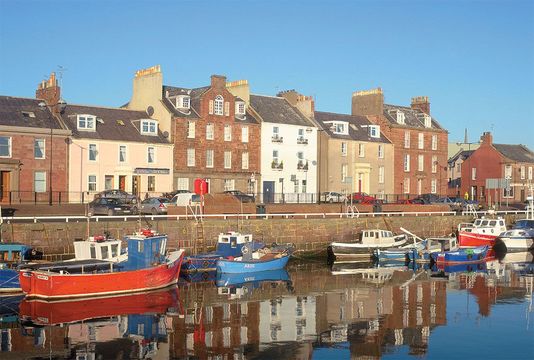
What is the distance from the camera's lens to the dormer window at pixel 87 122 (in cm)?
5600

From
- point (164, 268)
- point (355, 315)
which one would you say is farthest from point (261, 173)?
point (355, 315)

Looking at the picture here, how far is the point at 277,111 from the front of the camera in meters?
69.6

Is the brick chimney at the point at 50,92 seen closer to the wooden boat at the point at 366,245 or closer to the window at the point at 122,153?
the window at the point at 122,153

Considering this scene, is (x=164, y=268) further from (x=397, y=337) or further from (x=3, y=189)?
(x=3, y=189)

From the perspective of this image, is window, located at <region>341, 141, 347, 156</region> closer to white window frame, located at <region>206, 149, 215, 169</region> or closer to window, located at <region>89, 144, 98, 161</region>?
white window frame, located at <region>206, 149, 215, 169</region>

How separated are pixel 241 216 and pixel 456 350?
2410 centimetres

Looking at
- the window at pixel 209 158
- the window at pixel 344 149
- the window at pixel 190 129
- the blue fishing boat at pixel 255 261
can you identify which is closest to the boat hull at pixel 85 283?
the blue fishing boat at pixel 255 261

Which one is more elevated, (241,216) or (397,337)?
(241,216)

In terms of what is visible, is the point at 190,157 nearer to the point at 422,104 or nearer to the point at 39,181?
the point at 39,181

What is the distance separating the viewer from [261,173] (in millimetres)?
65750

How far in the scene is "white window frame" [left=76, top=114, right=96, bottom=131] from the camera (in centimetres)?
5594

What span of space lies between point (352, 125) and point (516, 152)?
25864 mm

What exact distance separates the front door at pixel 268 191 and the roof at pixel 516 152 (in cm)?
3363

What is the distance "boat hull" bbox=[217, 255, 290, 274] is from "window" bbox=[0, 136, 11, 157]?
21335mm
